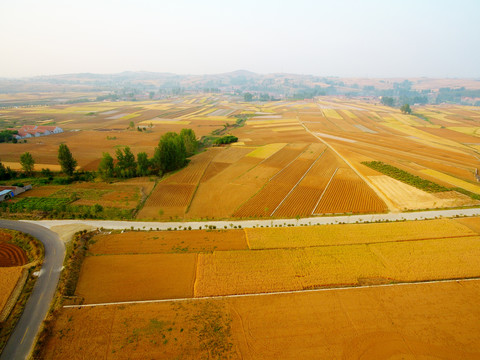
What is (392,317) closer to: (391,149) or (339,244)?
(339,244)

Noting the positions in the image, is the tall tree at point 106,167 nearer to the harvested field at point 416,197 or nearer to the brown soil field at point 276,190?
the brown soil field at point 276,190

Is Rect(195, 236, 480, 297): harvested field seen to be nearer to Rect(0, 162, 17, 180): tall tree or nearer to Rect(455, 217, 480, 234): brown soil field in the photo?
Rect(455, 217, 480, 234): brown soil field

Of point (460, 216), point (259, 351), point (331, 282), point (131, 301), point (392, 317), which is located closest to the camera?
point (259, 351)

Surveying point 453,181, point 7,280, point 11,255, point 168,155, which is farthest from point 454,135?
point 11,255

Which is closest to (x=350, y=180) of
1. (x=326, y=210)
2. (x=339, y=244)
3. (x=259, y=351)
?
(x=326, y=210)

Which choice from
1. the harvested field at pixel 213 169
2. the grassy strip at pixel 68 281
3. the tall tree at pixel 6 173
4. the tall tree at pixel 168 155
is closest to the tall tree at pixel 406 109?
the harvested field at pixel 213 169

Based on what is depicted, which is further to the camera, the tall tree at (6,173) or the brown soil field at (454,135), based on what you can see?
the brown soil field at (454,135)

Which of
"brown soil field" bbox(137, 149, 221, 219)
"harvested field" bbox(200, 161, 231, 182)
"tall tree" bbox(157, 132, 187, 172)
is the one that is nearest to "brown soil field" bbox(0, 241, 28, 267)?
"brown soil field" bbox(137, 149, 221, 219)

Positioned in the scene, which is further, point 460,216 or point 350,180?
point 350,180
